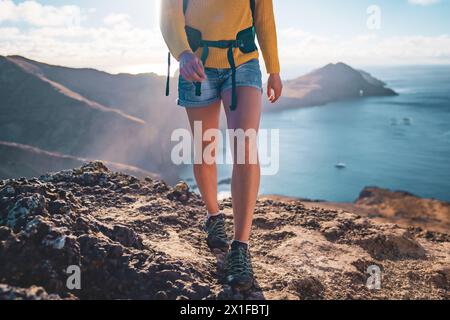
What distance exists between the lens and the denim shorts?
3200 mm

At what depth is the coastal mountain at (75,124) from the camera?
80.6 meters

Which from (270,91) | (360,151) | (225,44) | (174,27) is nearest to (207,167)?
(270,91)

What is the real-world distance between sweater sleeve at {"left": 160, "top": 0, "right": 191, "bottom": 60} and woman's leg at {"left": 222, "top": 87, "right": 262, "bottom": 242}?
49 centimetres

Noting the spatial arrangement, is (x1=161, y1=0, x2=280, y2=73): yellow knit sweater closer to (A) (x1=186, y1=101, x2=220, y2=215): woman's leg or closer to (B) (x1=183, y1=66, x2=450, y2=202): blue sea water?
A: (A) (x1=186, y1=101, x2=220, y2=215): woman's leg

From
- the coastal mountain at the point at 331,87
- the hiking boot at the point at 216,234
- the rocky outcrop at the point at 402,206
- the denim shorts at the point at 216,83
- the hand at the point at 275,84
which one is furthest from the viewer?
the coastal mountain at the point at 331,87

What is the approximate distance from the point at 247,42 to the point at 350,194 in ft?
230

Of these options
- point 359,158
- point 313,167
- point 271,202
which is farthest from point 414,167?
point 271,202

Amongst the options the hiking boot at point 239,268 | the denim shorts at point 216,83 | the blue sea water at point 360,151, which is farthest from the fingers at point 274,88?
the blue sea water at point 360,151

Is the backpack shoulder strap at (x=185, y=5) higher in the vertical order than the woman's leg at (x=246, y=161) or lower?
higher

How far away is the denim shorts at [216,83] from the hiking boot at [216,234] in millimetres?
1233

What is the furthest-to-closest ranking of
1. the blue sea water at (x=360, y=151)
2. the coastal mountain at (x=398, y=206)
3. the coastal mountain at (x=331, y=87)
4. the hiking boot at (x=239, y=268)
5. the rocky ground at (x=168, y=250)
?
the coastal mountain at (x=331, y=87) < the blue sea water at (x=360, y=151) < the coastal mountain at (x=398, y=206) < the hiking boot at (x=239, y=268) < the rocky ground at (x=168, y=250)

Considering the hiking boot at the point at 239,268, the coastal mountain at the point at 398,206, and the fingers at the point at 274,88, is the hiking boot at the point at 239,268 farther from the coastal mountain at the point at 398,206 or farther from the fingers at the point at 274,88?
the coastal mountain at the point at 398,206

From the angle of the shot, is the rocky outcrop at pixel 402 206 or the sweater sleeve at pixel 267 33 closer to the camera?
the sweater sleeve at pixel 267 33
